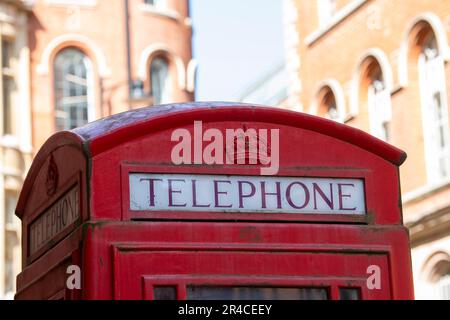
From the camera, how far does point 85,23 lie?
1247 inches

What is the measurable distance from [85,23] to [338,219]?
1019 inches

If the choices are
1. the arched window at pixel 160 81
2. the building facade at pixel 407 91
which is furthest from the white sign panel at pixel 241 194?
the arched window at pixel 160 81

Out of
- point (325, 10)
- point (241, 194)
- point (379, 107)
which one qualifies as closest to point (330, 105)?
point (325, 10)

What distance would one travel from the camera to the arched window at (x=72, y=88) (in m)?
31.0

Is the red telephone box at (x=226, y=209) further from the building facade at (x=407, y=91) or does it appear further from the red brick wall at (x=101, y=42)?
the red brick wall at (x=101, y=42)

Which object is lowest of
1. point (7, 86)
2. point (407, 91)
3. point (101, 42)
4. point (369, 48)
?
point (407, 91)

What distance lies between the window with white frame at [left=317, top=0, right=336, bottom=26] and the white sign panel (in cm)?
1901

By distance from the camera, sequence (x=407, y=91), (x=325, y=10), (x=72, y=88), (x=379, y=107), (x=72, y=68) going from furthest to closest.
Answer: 1. (x=72, y=68)
2. (x=72, y=88)
3. (x=325, y=10)
4. (x=379, y=107)
5. (x=407, y=91)

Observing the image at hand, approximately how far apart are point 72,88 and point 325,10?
8023mm

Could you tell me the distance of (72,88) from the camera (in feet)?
102

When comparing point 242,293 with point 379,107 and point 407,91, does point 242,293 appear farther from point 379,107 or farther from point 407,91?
point 379,107

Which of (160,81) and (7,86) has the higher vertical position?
(160,81)

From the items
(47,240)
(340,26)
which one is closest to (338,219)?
(47,240)
